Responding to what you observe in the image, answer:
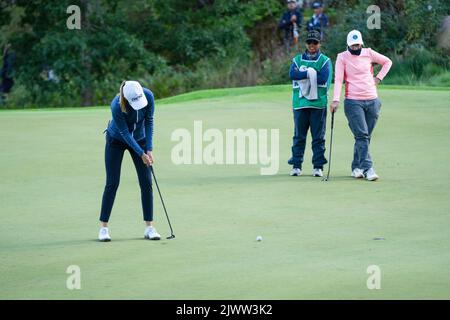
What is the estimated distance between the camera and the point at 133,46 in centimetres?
4206

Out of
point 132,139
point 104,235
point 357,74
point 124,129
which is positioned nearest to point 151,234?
point 104,235

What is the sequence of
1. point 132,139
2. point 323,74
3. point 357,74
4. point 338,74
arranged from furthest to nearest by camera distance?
1. point 323,74
2. point 338,74
3. point 357,74
4. point 132,139

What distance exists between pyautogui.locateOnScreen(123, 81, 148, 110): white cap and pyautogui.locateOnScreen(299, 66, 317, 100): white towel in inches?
207

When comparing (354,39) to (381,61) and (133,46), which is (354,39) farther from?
(133,46)

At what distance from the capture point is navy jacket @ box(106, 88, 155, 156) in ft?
37.6

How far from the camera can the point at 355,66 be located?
15.8 metres

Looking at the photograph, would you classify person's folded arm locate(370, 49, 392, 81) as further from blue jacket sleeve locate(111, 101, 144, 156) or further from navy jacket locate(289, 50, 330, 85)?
blue jacket sleeve locate(111, 101, 144, 156)

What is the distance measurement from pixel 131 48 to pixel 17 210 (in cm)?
2846

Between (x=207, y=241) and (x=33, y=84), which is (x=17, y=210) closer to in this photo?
(x=207, y=241)

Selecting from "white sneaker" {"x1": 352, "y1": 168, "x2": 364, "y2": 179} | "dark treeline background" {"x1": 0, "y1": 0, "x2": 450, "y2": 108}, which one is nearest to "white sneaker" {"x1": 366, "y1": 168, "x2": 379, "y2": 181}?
"white sneaker" {"x1": 352, "y1": 168, "x2": 364, "y2": 179}

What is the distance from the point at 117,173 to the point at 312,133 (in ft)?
17.5

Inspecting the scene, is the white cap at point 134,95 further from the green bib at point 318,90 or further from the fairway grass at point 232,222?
the green bib at point 318,90

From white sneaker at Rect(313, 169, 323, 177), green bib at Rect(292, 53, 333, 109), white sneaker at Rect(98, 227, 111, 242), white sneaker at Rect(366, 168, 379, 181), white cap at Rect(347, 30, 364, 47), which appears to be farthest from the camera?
white sneaker at Rect(313, 169, 323, 177)

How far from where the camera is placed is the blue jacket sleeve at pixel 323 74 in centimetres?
1619
